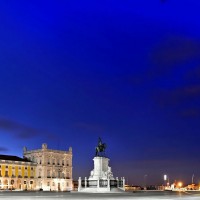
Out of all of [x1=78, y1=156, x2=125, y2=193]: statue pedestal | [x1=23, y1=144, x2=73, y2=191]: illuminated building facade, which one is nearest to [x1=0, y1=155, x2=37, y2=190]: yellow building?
[x1=23, y1=144, x2=73, y2=191]: illuminated building facade

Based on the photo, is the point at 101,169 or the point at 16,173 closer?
the point at 101,169

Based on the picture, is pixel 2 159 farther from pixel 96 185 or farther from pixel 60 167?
pixel 96 185

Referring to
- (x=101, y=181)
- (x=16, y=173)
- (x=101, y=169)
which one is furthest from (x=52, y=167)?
(x=101, y=181)

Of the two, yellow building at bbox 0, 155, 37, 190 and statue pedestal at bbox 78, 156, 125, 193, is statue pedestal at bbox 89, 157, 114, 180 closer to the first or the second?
statue pedestal at bbox 78, 156, 125, 193

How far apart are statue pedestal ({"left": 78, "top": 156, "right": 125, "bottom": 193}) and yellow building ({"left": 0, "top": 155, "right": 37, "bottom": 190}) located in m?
68.3

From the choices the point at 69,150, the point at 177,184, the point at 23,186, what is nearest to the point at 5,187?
the point at 23,186

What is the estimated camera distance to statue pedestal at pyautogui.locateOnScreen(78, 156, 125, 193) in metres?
69.2

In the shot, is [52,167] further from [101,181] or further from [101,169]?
[101,181]

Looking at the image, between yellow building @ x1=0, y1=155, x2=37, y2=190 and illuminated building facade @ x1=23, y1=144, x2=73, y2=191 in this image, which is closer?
yellow building @ x1=0, y1=155, x2=37, y2=190

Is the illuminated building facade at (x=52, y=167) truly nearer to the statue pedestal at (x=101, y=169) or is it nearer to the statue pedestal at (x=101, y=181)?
the statue pedestal at (x=101, y=181)

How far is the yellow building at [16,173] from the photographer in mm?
138125

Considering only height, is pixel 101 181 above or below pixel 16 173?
below

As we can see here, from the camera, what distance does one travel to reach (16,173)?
144 metres

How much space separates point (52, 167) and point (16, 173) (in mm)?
17265
